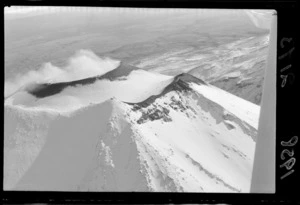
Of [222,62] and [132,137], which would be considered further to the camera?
[222,62]

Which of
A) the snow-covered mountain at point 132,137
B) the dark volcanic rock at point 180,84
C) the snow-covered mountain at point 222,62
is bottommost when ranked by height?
the snow-covered mountain at point 132,137

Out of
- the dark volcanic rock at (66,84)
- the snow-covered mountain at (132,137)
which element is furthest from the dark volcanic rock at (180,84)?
the dark volcanic rock at (66,84)

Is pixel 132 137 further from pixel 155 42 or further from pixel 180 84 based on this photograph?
pixel 155 42

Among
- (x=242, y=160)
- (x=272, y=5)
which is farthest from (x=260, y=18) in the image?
(x=242, y=160)

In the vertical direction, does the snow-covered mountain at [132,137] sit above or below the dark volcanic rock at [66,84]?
below

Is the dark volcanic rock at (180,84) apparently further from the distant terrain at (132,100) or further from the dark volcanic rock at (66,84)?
the dark volcanic rock at (66,84)

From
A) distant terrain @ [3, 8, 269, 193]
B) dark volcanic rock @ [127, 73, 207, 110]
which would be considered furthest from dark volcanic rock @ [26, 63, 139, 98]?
dark volcanic rock @ [127, 73, 207, 110]

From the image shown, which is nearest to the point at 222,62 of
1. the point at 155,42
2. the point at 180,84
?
the point at 180,84

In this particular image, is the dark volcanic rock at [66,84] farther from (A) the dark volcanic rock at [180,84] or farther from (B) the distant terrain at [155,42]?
(A) the dark volcanic rock at [180,84]

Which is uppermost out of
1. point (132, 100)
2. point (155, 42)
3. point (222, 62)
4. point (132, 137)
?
point (155, 42)
